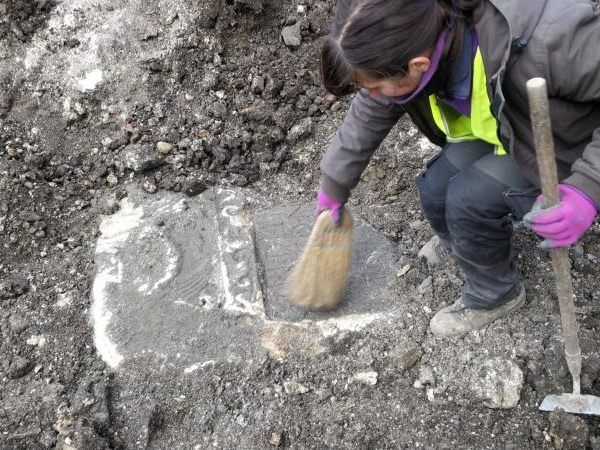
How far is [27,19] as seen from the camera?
3.61 m

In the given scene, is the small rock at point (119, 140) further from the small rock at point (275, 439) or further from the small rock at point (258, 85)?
the small rock at point (275, 439)

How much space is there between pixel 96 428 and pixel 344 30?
5.24 ft

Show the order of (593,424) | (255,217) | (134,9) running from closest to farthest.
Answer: (593,424) → (255,217) → (134,9)

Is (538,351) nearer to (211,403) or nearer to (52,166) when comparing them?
(211,403)

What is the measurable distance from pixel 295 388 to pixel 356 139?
0.93 meters

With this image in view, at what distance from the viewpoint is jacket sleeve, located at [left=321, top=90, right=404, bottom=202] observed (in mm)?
2025

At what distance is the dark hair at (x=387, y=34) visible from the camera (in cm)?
149

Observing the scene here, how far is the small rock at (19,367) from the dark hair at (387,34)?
1622mm

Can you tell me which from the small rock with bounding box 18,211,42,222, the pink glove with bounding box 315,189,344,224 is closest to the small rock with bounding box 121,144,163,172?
the small rock with bounding box 18,211,42,222

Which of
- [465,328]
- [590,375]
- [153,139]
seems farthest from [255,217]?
[590,375]

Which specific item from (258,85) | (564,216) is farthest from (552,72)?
(258,85)

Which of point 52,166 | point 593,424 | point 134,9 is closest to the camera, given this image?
point 593,424

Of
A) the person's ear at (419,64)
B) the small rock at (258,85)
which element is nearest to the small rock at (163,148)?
the small rock at (258,85)

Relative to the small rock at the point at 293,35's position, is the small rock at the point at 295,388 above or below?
below
